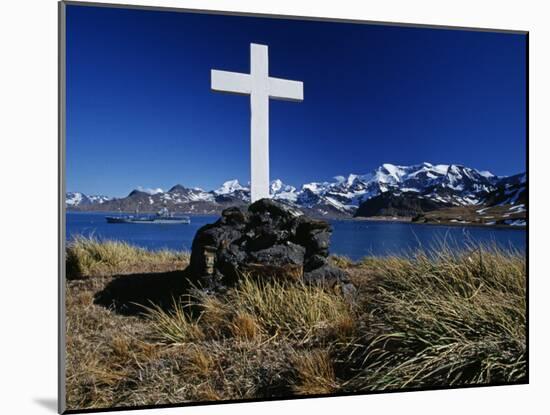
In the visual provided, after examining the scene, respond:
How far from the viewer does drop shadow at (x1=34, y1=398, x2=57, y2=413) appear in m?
4.65

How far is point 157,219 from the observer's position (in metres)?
5.32

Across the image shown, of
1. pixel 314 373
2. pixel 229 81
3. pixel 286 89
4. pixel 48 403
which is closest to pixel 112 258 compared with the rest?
pixel 48 403

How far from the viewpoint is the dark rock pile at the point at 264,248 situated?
17.0 ft

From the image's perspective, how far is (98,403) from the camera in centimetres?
464

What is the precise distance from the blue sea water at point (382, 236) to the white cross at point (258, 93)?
1.53 ft

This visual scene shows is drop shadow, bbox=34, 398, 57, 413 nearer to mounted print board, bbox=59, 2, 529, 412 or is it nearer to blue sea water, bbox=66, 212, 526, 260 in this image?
mounted print board, bbox=59, 2, 529, 412

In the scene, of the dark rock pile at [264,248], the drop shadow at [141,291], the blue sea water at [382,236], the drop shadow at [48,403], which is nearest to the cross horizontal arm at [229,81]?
the dark rock pile at [264,248]

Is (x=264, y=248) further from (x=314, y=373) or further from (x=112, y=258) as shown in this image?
(x=112, y=258)

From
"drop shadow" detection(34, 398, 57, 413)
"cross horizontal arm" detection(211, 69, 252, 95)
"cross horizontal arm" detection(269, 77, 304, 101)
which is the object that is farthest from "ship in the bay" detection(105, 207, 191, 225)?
"drop shadow" detection(34, 398, 57, 413)

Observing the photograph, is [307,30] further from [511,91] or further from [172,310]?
[172,310]

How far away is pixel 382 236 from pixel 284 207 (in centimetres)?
91

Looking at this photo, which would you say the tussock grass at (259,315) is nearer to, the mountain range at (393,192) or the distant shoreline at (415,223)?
the mountain range at (393,192)

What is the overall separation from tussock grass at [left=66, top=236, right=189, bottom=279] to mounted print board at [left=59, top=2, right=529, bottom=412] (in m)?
0.02

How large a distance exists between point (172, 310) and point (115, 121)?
147 cm
